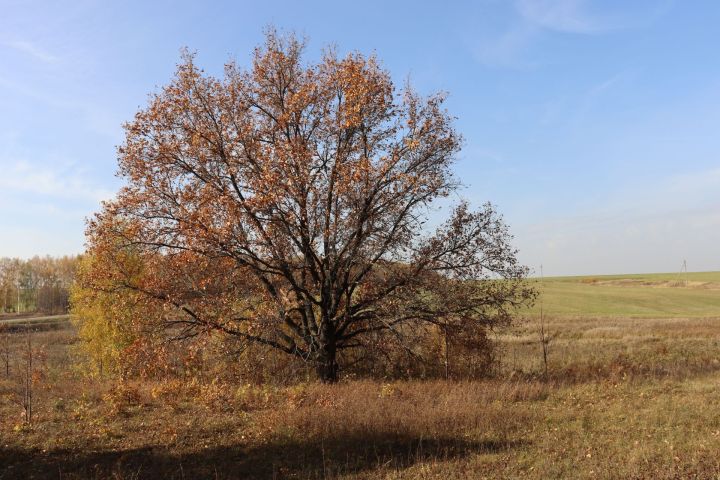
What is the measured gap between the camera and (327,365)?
54.3ft

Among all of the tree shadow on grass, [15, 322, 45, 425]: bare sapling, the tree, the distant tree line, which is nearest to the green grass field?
the tree

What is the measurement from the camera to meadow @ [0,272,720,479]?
8.42 m

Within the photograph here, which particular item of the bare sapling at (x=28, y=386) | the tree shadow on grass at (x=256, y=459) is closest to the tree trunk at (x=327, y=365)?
the tree shadow on grass at (x=256, y=459)

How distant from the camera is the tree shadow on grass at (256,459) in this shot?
27.9 ft

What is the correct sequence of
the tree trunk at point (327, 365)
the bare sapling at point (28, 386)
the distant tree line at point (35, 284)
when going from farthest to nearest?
the distant tree line at point (35, 284), the tree trunk at point (327, 365), the bare sapling at point (28, 386)

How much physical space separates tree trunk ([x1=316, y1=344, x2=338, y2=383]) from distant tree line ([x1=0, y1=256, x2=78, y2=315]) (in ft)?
286

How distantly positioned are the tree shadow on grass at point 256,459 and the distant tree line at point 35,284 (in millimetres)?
91365

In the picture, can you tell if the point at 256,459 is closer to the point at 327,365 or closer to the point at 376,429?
the point at 376,429

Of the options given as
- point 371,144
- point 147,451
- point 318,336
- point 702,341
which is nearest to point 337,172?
point 371,144

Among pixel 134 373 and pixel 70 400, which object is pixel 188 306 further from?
pixel 70 400

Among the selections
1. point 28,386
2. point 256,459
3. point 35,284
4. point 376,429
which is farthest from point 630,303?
point 35,284

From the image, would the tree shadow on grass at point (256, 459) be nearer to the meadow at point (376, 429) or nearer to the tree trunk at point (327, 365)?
the meadow at point (376, 429)

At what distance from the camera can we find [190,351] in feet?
50.2

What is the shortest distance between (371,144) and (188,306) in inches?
307
